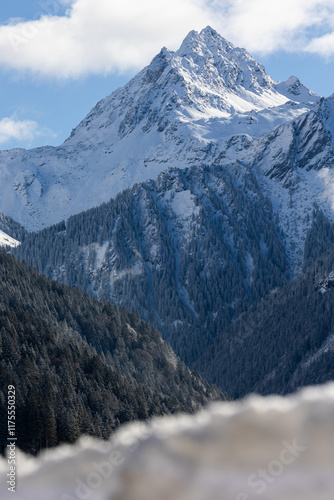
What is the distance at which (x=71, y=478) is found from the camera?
18.6 ft

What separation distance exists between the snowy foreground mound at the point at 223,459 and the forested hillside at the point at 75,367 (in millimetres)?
66055

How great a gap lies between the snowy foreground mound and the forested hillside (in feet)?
217

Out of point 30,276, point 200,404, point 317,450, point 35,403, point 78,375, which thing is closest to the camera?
point 317,450

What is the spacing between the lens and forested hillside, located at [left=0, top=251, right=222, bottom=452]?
80.7 meters

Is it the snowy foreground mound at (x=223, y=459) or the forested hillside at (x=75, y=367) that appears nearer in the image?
the snowy foreground mound at (x=223, y=459)

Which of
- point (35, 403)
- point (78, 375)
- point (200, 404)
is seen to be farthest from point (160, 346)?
point (35, 403)

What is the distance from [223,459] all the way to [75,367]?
10208 centimetres

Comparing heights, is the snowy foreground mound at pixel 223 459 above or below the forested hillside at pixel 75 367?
above

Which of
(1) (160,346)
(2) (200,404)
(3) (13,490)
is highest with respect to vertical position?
(3) (13,490)

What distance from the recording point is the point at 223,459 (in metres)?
5.45

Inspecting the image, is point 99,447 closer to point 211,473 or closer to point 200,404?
point 211,473

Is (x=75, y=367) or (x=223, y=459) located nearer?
(x=223, y=459)

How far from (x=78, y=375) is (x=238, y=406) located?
9931 centimetres

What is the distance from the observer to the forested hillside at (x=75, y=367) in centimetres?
8069
